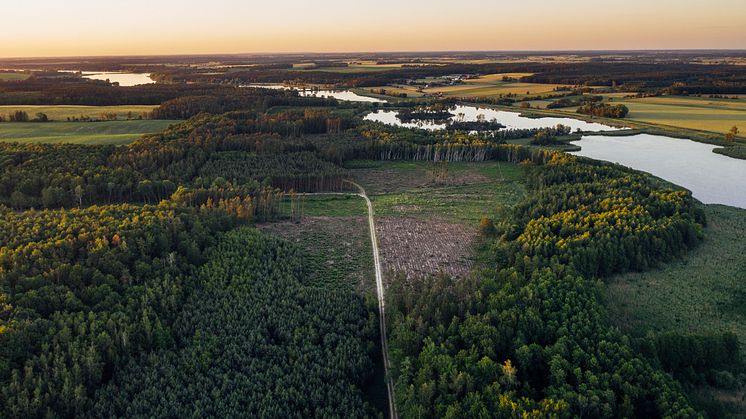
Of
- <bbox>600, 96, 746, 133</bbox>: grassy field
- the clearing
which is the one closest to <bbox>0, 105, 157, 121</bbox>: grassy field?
the clearing

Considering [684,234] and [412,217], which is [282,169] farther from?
[684,234]

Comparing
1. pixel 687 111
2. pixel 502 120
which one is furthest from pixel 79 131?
pixel 687 111

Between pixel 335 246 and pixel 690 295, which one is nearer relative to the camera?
pixel 690 295

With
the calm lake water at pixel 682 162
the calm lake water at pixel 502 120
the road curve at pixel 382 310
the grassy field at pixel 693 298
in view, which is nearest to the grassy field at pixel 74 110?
the calm lake water at pixel 502 120

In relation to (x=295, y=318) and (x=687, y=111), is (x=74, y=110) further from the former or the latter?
(x=687, y=111)

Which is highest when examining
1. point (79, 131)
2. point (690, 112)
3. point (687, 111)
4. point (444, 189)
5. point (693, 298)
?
point (687, 111)

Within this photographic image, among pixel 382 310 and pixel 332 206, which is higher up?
pixel 332 206
